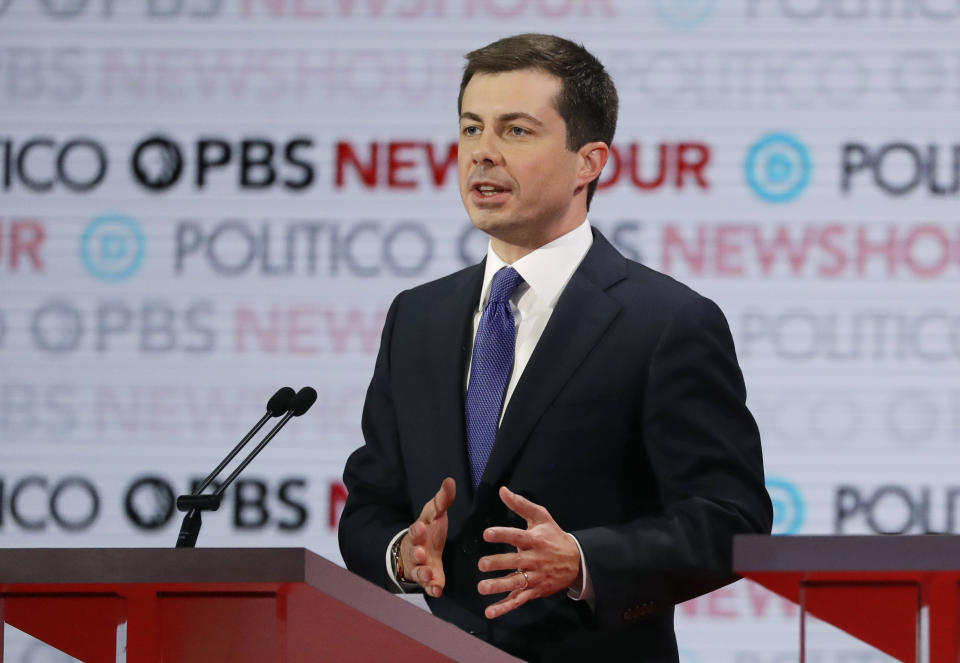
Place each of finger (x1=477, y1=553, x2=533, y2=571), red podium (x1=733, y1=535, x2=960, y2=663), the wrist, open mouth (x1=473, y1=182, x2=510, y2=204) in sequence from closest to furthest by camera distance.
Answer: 1. red podium (x1=733, y1=535, x2=960, y2=663)
2. finger (x1=477, y1=553, x2=533, y2=571)
3. the wrist
4. open mouth (x1=473, y1=182, x2=510, y2=204)

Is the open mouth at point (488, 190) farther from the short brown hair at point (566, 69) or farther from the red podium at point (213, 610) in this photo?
the red podium at point (213, 610)

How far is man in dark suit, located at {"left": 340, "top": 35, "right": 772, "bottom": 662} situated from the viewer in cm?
227

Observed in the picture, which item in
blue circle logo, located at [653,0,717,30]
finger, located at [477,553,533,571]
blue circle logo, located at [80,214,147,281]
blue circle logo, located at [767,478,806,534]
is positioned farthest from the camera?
blue circle logo, located at [80,214,147,281]

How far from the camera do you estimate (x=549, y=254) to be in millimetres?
2588

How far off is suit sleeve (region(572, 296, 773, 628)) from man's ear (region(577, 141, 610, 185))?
1.00ft

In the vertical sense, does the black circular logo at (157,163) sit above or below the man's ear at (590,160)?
above

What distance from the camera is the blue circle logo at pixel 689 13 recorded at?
3898 mm

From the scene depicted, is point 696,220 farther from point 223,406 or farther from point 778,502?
point 223,406

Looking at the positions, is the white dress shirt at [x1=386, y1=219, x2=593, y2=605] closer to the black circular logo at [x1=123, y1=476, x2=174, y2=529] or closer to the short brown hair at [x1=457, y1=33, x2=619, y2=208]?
the short brown hair at [x1=457, y1=33, x2=619, y2=208]

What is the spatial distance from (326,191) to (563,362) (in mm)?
1709

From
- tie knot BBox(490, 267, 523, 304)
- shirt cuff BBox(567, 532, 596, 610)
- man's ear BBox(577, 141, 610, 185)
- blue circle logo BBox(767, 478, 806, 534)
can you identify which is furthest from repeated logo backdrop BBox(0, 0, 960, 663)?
shirt cuff BBox(567, 532, 596, 610)

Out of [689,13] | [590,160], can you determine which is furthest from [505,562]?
[689,13]

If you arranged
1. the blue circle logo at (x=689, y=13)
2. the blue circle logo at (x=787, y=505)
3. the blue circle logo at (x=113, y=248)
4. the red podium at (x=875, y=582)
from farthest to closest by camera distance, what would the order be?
the blue circle logo at (x=113, y=248)
the blue circle logo at (x=689, y=13)
the blue circle logo at (x=787, y=505)
the red podium at (x=875, y=582)

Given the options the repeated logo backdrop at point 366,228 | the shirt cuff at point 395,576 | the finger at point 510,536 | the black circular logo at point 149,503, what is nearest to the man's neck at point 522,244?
the shirt cuff at point 395,576
